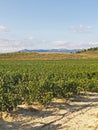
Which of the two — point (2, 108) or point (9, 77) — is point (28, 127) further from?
point (9, 77)

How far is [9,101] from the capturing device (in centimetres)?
1328

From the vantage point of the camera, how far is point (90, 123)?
12.5 meters

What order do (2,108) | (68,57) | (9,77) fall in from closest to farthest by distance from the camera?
1. (2,108)
2. (9,77)
3. (68,57)

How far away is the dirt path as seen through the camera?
1213 centimetres

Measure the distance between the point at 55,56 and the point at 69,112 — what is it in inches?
3358

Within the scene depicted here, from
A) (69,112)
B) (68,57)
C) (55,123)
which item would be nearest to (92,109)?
(69,112)

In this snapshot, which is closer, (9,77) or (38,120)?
(38,120)

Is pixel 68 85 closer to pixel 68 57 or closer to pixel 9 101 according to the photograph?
pixel 9 101

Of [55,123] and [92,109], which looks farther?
[92,109]

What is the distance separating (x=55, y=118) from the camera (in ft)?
44.6

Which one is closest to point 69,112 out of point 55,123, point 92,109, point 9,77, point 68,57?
point 92,109

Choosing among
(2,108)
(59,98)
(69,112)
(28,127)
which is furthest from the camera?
(59,98)

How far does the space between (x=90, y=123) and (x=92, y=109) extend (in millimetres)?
3263

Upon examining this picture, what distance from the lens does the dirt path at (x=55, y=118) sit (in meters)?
12.1
